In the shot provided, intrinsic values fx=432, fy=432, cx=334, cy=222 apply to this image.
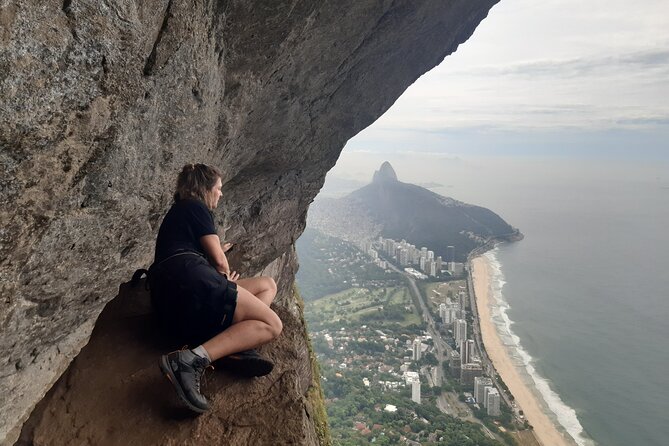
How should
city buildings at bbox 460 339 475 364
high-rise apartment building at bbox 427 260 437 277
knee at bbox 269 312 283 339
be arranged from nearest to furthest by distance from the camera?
knee at bbox 269 312 283 339 → city buildings at bbox 460 339 475 364 → high-rise apartment building at bbox 427 260 437 277

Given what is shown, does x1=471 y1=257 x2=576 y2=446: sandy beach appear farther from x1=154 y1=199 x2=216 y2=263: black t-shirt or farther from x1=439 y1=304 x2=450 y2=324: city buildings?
x1=154 y1=199 x2=216 y2=263: black t-shirt

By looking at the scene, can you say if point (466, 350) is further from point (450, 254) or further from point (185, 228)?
point (185, 228)

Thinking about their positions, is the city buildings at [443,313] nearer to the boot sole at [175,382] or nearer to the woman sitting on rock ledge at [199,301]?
the woman sitting on rock ledge at [199,301]

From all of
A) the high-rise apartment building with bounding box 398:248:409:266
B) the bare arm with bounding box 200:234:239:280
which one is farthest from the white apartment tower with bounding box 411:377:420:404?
the high-rise apartment building with bounding box 398:248:409:266

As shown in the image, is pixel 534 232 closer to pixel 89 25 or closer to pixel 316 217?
pixel 316 217

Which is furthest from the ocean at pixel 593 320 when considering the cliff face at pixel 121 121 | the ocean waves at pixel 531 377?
the cliff face at pixel 121 121

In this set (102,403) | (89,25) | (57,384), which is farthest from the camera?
(57,384)

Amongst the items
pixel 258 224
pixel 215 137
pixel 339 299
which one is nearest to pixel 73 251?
pixel 215 137
